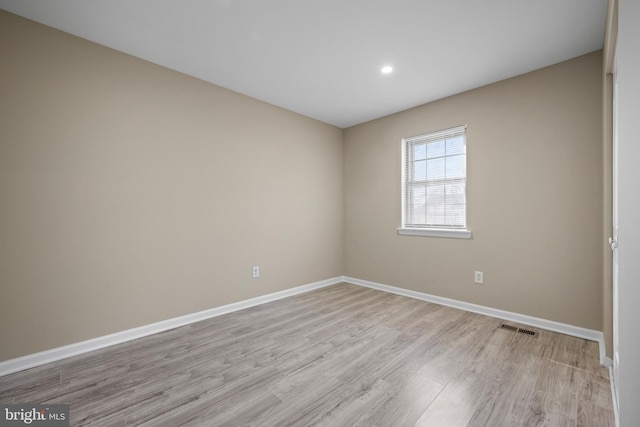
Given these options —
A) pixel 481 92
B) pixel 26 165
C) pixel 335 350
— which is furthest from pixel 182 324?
pixel 481 92

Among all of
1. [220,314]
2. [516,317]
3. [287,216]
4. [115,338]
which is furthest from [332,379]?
[287,216]

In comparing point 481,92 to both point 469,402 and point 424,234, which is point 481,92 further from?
point 469,402

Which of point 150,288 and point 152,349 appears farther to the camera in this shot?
point 150,288

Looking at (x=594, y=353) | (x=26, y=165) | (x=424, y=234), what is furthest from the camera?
(x=424, y=234)

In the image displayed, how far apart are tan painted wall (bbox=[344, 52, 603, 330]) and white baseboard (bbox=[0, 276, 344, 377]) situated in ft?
7.15

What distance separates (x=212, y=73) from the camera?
286 cm

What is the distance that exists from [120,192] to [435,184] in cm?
351

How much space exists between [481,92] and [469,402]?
3.05 m

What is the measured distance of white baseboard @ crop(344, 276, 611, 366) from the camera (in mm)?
2406

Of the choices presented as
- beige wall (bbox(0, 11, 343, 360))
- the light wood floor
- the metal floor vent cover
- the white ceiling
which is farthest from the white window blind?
beige wall (bbox(0, 11, 343, 360))

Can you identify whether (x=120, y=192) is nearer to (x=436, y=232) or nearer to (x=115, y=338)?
(x=115, y=338)

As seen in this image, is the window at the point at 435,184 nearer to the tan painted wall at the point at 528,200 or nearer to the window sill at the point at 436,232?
the window sill at the point at 436,232

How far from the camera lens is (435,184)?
360cm

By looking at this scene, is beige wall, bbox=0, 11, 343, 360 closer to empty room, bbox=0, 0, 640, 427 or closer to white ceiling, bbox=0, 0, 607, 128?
empty room, bbox=0, 0, 640, 427
